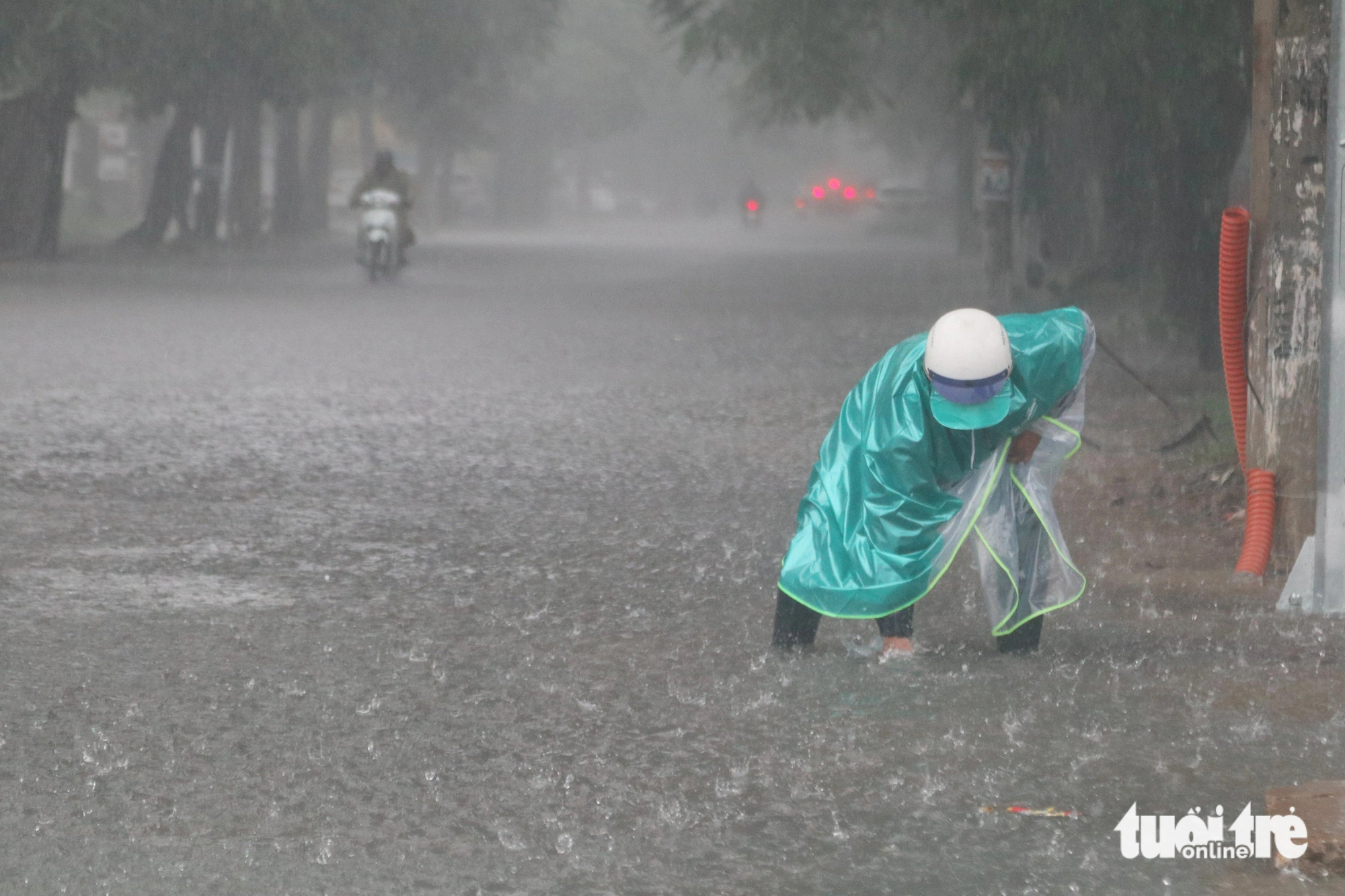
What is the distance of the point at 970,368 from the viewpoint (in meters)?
5.23

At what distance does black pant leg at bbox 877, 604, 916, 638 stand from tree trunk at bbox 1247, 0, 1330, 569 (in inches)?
76.1

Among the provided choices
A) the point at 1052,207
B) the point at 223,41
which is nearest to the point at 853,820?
the point at 1052,207

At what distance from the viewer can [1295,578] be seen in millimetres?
6527

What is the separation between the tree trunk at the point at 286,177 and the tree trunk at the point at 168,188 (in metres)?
6.92

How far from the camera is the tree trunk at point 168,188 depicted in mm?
33531

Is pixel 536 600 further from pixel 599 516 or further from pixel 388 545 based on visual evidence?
pixel 599 516

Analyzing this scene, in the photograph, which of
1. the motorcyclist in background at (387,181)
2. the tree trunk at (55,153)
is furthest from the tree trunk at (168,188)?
the motorcyclist in background at (387,181)

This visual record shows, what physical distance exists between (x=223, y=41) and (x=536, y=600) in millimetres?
22405

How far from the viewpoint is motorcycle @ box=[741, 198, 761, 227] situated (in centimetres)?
7088

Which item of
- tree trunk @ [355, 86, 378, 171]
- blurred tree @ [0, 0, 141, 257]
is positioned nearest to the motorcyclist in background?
blurred tree @ [0, 0, 141, 257]

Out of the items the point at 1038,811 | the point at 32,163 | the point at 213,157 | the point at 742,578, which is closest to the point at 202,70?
the point at 32,163

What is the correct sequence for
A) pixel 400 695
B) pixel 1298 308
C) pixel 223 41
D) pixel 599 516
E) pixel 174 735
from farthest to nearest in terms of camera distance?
pixel 223 41, pixel 599 516, pixel 1298 308, pixel 400 695, pixel 174 735

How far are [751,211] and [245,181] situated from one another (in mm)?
35787

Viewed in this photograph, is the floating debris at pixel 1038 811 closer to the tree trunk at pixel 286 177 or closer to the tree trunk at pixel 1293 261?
the tree trunk at pixel 1293 261
